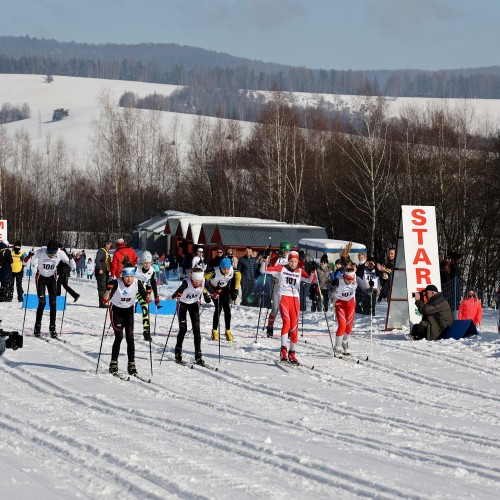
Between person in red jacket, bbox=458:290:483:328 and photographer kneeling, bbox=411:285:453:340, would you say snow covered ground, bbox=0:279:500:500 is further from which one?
person in red jacket, bbox=458:290:483:328

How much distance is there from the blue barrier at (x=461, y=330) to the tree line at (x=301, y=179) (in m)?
23.1

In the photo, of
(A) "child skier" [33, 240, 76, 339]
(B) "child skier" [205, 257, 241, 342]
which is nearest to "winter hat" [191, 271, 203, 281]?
(B) "child skier" [205, 257, 241, 342]

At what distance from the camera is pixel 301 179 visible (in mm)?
56156

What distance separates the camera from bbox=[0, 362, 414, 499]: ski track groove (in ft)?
22.3

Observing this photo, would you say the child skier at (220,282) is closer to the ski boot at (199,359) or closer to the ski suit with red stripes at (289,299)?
the ski suit with red stripes at (289,299)

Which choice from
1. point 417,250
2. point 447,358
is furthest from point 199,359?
point 417,250

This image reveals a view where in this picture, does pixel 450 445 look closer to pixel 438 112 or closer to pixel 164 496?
pixel 164 496

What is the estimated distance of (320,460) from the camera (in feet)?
25.4

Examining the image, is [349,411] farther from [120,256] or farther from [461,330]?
[120,256]

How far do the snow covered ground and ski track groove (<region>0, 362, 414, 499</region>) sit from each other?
2cm

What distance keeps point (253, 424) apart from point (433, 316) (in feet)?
27.6

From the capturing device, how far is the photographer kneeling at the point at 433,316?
17.1 meters

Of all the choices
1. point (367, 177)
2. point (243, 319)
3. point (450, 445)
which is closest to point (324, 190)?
point (367, 177)

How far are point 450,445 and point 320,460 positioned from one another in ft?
5.05
